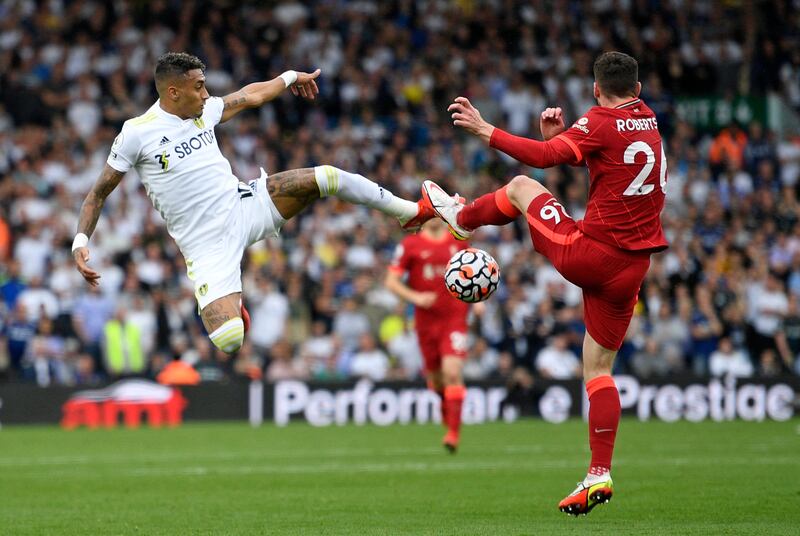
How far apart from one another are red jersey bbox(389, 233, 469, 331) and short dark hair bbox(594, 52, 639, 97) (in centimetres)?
643

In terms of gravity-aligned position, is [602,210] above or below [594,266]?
above

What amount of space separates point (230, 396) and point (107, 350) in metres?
1.97

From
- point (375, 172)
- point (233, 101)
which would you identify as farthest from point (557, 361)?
point (233, 101)

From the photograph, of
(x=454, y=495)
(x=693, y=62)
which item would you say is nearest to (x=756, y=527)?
(x=454, y=495)

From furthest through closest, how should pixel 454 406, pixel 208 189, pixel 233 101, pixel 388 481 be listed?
pixel 454 406
pixel 388 481
pixel 233 101
pixel 208 189

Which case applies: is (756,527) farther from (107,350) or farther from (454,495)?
(107,350)

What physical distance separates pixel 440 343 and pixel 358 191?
17.4 feet

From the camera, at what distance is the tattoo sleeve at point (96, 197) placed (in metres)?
9.67

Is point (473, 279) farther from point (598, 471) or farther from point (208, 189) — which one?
point (208, 189)

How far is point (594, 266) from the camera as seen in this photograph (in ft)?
29.0

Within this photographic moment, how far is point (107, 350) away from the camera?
20125 mm

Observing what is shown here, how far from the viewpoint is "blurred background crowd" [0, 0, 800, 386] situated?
20.7m

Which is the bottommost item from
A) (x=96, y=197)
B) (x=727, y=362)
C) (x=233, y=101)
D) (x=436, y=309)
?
(x=727, y=362)

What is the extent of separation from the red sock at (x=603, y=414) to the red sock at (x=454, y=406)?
5434 millimetres
